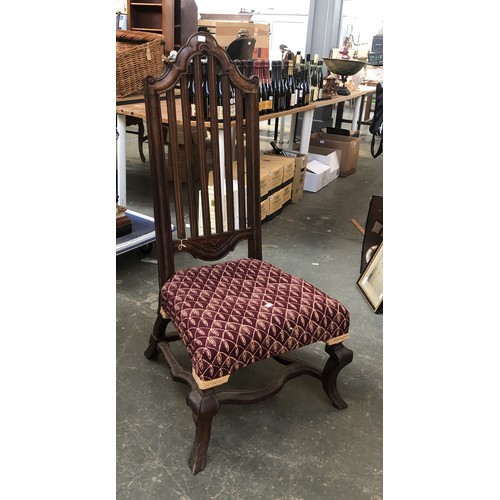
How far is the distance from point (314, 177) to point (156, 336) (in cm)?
261

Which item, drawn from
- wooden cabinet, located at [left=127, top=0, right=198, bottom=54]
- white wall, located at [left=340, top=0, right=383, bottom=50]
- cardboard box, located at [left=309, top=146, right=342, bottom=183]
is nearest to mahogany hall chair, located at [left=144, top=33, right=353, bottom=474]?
cardboard box, located at [left=309, top=146, right=342, bottom=183]

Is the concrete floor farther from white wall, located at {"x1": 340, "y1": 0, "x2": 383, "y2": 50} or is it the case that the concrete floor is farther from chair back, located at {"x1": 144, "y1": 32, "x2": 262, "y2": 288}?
white wall, located at {"x1": 340, "y1": 0, "x2": 383, "y2": 50}

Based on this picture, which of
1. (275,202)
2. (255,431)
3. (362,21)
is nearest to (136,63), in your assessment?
(275,202)

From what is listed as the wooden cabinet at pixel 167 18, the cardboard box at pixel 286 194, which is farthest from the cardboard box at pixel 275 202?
the wooden cabinet at pixel 167 18

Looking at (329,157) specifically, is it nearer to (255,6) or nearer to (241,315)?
(241,315)

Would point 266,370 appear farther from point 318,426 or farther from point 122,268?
point 122,268

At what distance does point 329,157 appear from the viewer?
14.4 feet

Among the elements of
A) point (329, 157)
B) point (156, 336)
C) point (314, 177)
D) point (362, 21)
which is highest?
point (362, 21)

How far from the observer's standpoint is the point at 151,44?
3.12 meters

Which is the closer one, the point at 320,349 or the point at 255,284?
the point at 255,284

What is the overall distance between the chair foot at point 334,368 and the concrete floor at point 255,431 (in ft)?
0.12

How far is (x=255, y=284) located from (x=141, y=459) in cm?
63
